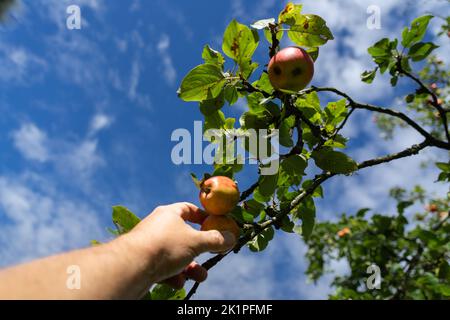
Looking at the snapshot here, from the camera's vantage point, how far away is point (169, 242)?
4.19ft

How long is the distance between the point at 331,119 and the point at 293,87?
1.23 feet

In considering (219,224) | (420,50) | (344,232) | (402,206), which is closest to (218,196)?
(219,224)

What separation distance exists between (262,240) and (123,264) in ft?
3.34

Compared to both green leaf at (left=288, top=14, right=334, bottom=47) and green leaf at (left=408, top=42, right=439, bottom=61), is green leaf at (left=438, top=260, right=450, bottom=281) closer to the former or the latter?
green leaf at (left=408, top=42, right=439, bottom=61)

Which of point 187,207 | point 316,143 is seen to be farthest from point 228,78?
point 187,207

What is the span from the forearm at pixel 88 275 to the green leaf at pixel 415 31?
6.43ft

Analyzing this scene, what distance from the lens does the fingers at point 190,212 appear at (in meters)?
1.47

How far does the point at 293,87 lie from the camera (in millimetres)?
1844

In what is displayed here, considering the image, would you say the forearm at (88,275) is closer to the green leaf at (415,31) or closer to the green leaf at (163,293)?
the green leaf at (163,293)

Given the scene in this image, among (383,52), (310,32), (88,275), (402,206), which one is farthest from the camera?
(402,206)

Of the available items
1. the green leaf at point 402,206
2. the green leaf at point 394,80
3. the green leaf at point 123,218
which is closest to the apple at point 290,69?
the green leaf at point 123,218

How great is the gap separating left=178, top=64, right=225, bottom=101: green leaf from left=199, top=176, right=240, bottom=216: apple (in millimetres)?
410

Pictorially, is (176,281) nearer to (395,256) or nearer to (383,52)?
(383,52)

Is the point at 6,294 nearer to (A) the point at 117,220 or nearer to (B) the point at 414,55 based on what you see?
(A) the point at 117,220
